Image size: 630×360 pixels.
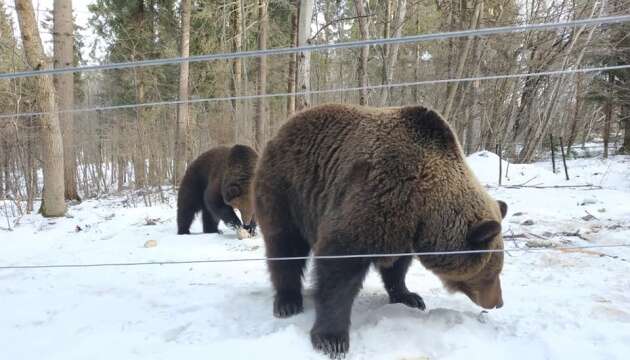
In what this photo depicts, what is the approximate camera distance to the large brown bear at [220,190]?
7.32 m

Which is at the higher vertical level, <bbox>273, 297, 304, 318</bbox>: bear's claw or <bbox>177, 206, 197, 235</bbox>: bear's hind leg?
<bbox>273, 297, 304, 318</bbox>: bear's claw

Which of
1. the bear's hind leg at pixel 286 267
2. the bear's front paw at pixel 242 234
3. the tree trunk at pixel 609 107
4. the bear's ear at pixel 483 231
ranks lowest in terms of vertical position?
the bear's front paw at pixel 242 234

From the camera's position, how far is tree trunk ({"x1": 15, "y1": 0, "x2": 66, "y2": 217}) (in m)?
8.44

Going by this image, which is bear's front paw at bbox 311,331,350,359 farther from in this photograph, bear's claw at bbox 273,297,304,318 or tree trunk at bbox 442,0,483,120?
tree trunk at bbox 442,0,483,120

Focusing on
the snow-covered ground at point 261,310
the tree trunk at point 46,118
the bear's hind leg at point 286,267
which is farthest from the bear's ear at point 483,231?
the tree trunk at point 46,118

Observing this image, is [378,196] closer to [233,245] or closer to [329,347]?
[329,347]

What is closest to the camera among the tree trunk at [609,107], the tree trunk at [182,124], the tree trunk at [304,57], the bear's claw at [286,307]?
the bear's claw at [286,307]

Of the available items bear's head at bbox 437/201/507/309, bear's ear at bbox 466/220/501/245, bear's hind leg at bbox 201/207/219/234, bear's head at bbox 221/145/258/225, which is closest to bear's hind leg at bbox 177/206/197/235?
bear's hind leg at bbox 201/207/219/234

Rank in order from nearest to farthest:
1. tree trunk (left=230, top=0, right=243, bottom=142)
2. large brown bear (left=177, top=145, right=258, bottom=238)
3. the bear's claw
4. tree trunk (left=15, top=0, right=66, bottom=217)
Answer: the bear's claw → large brown bear (left=177, top=145, right=258, bottom=238) → tree trunk (left=15, top=0, right=66, bottom=217) → tree trunk (left=230, top=0, right=243, bottom=142)

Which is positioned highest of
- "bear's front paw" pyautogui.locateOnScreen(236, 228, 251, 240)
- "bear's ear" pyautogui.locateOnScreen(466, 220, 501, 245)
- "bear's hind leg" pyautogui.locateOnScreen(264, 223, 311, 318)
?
"bear's ear" pyautogui.locateOnScreen(466, 220, 501, 245)

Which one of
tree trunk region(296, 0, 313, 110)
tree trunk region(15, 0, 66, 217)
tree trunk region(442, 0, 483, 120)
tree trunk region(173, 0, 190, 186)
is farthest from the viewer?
tree trunk region(442, 0, 483, 120)

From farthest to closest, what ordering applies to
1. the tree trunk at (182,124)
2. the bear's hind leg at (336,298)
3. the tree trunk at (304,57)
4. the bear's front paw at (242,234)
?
1. the tree trunk at (182,124)
2. the tree trunk at (304,57)
3. the bear's front paw at (242,234)
4. the bear's hind leg at (336,298)

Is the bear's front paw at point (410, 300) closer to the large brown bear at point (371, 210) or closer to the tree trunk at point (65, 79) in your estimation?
the large brown bear at point (371, 210)

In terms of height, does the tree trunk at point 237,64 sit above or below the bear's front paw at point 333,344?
above
